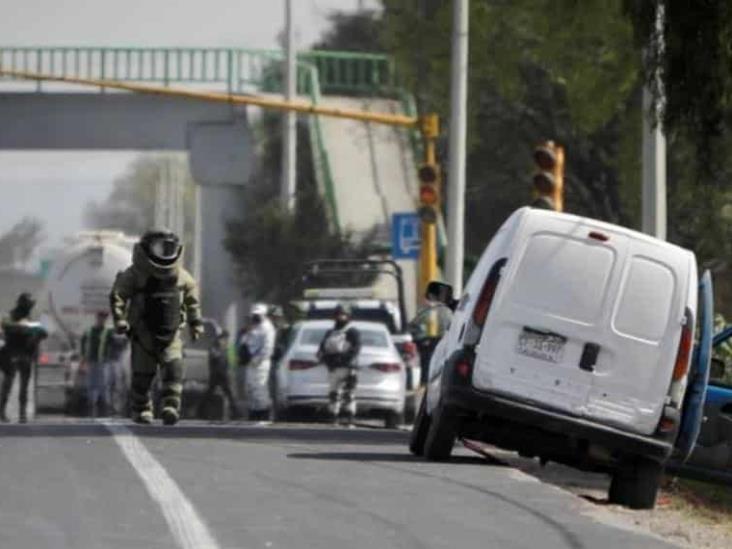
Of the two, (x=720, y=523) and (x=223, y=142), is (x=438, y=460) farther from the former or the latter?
(x=223, y=142)

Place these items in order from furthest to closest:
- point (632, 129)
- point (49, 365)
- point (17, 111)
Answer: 1. point (17, 111)
2. point (49, 365)
3. point (632, 129)

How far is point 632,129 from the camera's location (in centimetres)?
4331

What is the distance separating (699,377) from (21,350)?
16.3 meters

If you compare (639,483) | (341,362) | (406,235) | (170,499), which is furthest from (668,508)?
(406,235)

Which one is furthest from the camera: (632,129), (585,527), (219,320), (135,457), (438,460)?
(219,320)

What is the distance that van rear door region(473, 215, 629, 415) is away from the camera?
20000 mm

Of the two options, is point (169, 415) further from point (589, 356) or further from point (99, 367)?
point (99, 367)

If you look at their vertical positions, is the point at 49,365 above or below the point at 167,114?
below

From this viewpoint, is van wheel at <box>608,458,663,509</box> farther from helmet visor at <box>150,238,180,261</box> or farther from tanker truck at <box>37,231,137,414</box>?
tanker truck at <box>37,231,137,414</box>

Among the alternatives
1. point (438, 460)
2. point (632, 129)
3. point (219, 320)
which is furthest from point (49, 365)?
point (438, 460)

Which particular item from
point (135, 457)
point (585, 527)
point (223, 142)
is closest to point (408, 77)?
point (223, 142)

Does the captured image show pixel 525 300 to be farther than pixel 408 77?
No

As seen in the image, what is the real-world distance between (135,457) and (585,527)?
16.0 feet

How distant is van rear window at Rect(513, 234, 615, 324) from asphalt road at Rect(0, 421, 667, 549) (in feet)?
4.07
